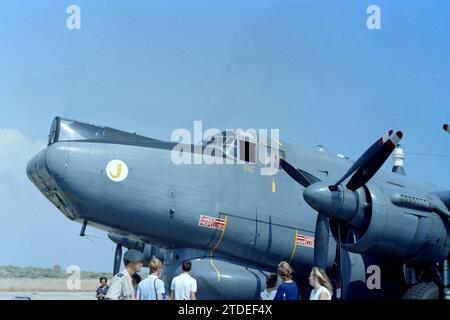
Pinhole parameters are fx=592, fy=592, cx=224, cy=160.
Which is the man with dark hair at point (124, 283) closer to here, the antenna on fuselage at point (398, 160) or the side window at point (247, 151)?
the side window at point (247, 151)

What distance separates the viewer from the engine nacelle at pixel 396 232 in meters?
12.1

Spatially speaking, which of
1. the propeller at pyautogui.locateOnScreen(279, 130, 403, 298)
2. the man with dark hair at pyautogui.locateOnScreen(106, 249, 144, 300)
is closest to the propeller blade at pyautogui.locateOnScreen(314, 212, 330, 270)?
the propeller at pyautogui.locateOnScreen(279, 130, 403, 298)

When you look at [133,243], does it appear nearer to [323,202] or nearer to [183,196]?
[183,196]

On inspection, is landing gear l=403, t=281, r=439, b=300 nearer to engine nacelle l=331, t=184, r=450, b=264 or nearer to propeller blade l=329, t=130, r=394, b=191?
engine nacelle l=331, t=184, r=450, b=264

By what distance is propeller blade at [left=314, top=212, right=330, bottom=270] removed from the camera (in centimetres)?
1280

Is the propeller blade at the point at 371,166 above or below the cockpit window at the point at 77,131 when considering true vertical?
below

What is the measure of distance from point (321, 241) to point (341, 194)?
4.82 ft

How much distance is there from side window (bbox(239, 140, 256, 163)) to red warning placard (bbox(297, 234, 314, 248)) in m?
2.08

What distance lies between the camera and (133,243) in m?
19.7

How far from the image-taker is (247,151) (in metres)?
13.7

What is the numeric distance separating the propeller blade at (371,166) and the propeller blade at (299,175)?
1034mm

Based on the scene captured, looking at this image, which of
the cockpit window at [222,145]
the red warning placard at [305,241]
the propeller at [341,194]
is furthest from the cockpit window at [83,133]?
the red warning placard at [305,241]

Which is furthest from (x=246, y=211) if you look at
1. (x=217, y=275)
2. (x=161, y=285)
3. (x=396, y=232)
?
(x=161, y=285)
